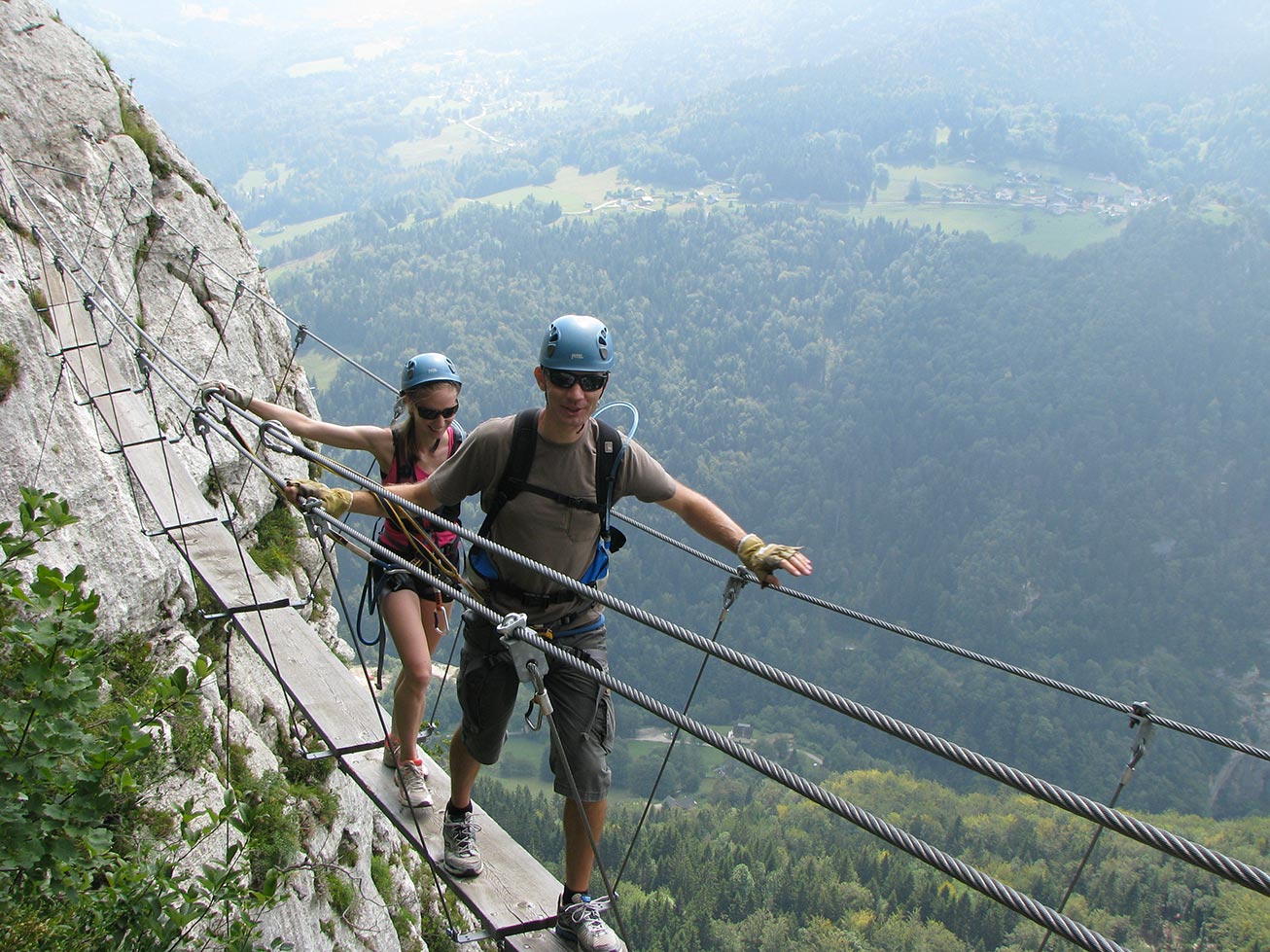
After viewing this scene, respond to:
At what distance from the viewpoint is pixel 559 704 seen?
4.37 meters

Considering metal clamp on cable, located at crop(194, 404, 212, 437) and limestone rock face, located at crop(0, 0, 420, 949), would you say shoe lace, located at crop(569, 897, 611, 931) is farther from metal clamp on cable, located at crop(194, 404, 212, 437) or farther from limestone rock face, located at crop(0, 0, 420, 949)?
metal clamp on cable, located at crop(194, 404, 212, 437)

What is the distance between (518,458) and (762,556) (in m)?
1.14

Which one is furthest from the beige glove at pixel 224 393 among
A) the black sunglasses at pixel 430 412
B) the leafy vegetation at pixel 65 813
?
the leafy vegetation at pixel 65 813

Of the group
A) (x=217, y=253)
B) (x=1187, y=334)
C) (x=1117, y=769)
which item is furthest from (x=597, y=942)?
(x=1187, y=334)

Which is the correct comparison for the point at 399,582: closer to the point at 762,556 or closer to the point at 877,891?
the point at 762,556

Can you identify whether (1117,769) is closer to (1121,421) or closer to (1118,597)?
(1118,597)

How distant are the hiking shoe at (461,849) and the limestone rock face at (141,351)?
1.44 metres

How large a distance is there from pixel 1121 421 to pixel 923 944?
134752 mm

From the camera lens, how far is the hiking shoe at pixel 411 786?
5.24m

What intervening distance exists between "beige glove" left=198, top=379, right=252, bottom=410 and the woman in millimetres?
14

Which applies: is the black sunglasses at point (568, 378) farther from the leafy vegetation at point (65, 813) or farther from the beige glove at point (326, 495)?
the leafy vegetation at point (65, 813)

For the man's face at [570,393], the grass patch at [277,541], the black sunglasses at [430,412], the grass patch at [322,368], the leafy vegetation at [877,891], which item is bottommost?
the leafy vegetation at [877,891]

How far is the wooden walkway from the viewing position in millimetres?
4676

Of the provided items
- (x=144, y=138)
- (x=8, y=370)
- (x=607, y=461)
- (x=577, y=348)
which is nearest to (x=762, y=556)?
(x=607, y=461)
